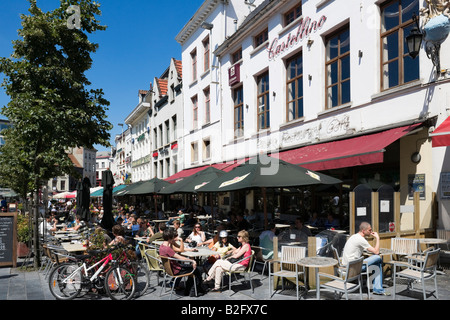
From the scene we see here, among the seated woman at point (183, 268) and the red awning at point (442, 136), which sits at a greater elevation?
the red awning at point (442, 136)

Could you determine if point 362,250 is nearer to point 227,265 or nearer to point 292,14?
point 227,265

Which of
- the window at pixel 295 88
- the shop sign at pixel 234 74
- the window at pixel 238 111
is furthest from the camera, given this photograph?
the window at pixel 238 111

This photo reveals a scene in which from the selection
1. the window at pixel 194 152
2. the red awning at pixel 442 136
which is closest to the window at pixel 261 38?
the window at pixel 194 152

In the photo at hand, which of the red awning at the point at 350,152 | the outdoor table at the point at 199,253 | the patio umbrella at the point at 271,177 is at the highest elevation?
the red awning at the point at 350,152

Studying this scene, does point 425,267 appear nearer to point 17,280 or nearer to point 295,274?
point 295,274

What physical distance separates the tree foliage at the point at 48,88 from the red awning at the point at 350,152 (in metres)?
6.73

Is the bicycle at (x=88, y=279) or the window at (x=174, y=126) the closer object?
the bicycle at (x=88, y=279)

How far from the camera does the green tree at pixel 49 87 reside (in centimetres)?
932

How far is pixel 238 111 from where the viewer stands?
61.6 feet

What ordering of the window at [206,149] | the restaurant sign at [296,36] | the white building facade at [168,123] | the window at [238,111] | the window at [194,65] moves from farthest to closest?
the white building facade at [168,123] < the window at [194,65] < the window at [206,149] < the window at [238,111] < the restaurant sign at [296,36]

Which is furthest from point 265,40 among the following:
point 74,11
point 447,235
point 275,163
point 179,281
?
point 179,281

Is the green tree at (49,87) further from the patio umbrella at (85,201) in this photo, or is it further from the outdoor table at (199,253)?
the outdoor table at (199,253)
